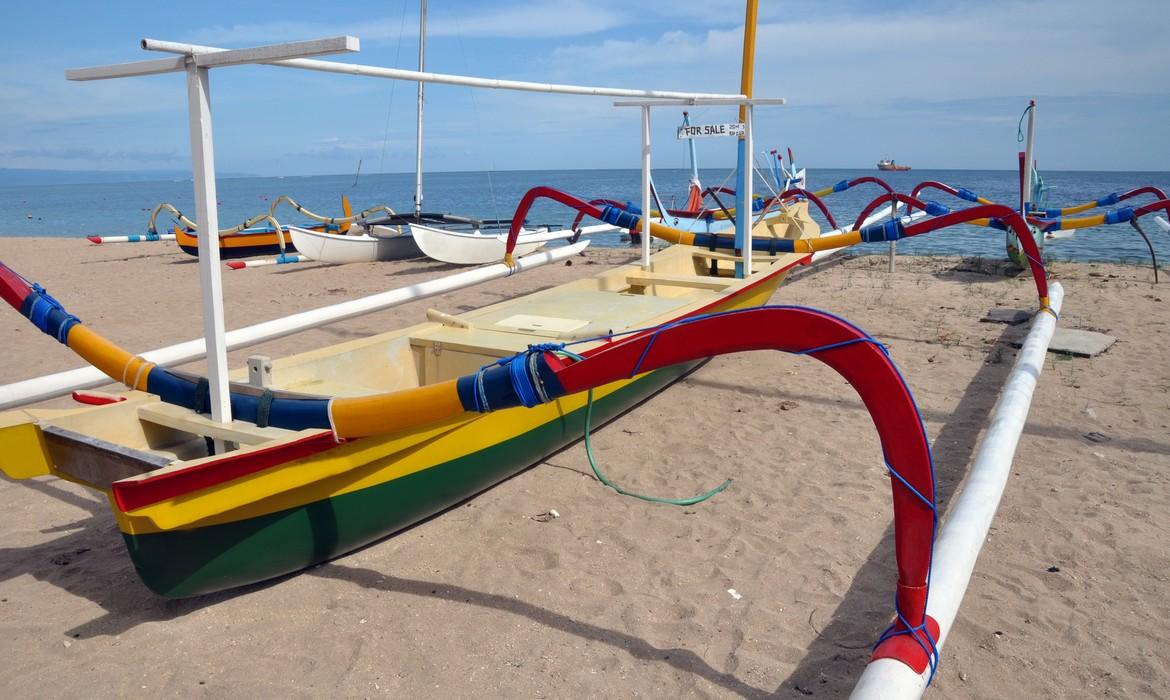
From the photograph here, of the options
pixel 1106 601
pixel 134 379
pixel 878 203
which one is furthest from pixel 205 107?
pixel 878 203

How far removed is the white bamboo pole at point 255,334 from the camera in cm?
381

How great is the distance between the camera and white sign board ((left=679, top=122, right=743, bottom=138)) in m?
5.82

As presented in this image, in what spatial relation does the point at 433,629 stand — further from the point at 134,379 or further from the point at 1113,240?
the point at 1113,240

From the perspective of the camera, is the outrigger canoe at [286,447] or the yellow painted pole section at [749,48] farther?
the yellow painted pole section at [749,48]

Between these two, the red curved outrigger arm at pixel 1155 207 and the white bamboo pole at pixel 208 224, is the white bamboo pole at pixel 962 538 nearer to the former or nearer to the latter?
the white bamboo pole at pixel 208 224

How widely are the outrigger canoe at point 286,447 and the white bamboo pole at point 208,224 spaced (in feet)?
0.47

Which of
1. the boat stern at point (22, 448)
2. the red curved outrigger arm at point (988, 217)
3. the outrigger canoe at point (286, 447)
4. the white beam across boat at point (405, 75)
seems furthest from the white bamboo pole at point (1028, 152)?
the boat stern at point (22, 448)

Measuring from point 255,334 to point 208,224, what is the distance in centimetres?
212

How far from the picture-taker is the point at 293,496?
9.25 ft

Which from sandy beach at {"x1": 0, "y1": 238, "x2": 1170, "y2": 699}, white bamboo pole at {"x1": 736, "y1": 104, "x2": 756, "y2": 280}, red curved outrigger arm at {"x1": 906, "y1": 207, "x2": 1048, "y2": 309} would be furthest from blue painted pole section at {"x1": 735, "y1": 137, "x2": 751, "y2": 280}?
sandy beach at {"x1": 0, "y1": 238, "x2": 1170, "y2": 699}

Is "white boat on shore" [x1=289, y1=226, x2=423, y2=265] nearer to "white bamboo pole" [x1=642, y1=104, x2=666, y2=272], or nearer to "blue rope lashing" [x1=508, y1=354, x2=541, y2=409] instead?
"white bamboo pole" [x1=642, y1=104, x2=666, y2=272]

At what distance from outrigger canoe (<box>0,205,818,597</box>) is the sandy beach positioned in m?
0.22

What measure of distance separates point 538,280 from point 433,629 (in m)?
8.43

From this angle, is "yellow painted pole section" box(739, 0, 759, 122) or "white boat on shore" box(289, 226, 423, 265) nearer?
"yellow painted pole section" box(739, 0, 759, 122)
